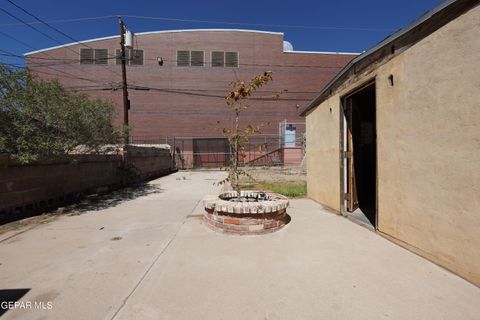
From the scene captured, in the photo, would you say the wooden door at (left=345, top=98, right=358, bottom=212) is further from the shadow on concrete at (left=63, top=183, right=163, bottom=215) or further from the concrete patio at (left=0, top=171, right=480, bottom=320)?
the shadow on concrete at (left=63, top=183, right=163, bottom=215)

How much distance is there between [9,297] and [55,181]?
606 centimetres

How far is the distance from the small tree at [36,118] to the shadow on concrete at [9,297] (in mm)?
3885

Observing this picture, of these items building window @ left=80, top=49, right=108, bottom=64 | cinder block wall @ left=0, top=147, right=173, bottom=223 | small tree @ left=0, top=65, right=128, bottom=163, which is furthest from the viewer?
building window @ left=80, top=49, right=108, bottom=64

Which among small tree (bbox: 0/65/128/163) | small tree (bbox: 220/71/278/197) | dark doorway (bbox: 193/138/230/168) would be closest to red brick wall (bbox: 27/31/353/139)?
dark doorway (bbox: 193/138/230/168)

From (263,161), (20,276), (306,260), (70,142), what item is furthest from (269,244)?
(263,161)

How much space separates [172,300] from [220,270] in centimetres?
82

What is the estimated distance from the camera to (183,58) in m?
30.5

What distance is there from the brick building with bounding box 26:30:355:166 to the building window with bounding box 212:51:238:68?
97 millimetres

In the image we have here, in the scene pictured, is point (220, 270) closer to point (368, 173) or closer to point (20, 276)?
point (20, 276)

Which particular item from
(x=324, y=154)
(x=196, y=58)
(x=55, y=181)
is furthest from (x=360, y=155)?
(x=196, y=58)

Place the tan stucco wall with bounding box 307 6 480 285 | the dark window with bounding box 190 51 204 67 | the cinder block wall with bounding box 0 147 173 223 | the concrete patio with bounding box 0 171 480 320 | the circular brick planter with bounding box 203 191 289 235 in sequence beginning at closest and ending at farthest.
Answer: the concrete patio with bounding box 0 171 480 320, the tan stucco wall with bounding box 307 6 480 285, the circular brick planter with bounding box 203 191 289 235, the cinder block wall with bounding box 0 147 173 223, the dark window with bounding box 190 51 204 67

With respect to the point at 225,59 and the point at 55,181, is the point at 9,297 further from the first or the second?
the point at 225,59

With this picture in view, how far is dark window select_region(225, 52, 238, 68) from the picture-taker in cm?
3072

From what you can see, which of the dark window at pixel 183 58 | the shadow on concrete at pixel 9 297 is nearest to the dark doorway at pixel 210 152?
the dark window at pixel 183 58
